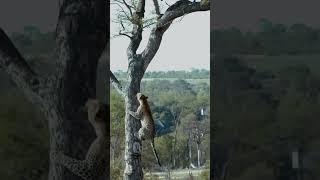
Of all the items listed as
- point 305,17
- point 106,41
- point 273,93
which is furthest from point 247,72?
point 106,41

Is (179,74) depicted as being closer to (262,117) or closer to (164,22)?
(164,22)

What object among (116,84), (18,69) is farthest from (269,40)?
(18,69)

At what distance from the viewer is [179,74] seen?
5.13 m

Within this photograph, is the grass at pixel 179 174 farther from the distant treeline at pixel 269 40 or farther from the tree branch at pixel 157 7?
the tree branch at pixel 157 7

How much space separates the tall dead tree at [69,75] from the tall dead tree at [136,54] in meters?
0.22

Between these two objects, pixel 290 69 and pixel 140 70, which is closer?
pixel 290 69

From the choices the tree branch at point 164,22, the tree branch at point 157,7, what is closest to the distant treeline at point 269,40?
the tree branch at point 164,22

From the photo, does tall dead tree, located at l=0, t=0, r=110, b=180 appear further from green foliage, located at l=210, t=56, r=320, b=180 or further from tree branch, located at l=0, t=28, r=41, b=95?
green foliage, located at l=210, t=56, r=320, b=180

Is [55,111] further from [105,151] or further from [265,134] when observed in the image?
[265,134]

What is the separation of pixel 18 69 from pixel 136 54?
41.3 inches

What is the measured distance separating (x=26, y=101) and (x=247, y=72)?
194 cm

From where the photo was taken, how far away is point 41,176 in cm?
520

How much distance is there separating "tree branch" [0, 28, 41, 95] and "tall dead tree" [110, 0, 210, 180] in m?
0.69

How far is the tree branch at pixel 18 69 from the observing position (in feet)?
17.0
